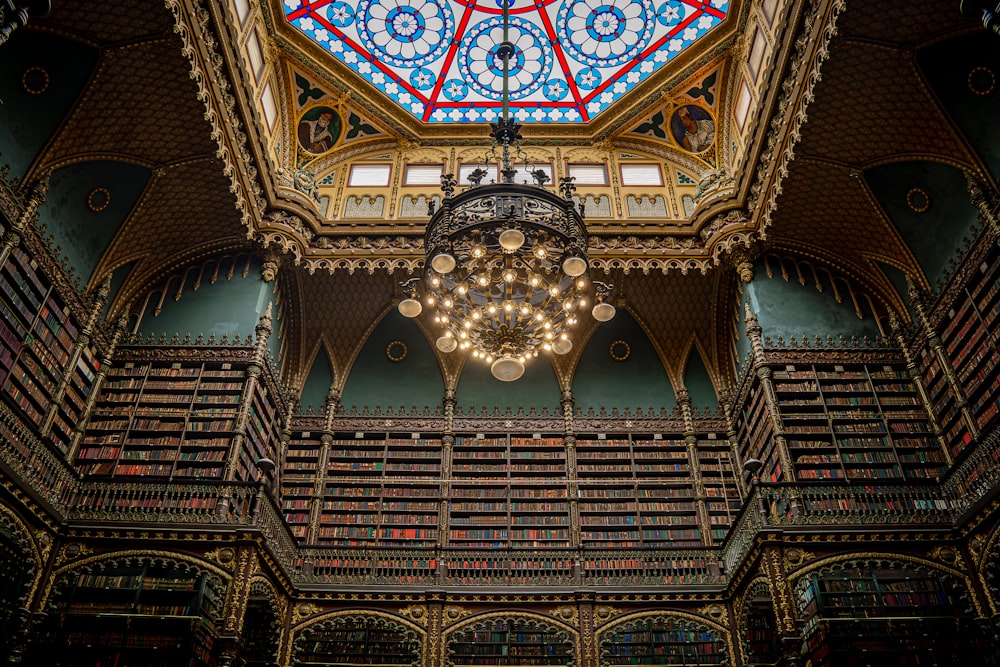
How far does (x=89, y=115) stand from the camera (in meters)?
8.66

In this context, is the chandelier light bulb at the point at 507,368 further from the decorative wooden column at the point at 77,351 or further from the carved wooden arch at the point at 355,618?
the decorative wooden column at the point at 77,351

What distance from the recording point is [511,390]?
12586 mm

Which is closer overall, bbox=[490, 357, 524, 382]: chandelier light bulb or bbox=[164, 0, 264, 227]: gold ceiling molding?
bbox=[490, 357, 524, 382]: chandelier light bulb

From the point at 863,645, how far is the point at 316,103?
1157 centimetres

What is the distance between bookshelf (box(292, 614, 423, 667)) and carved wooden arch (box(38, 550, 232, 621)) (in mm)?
1836

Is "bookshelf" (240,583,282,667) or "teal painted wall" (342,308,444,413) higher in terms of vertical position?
"teal painted wall" (342,308,444,413)

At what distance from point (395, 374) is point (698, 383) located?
516 centimetres

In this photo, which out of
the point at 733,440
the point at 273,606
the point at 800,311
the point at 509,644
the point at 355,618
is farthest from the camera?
the point at 733,440

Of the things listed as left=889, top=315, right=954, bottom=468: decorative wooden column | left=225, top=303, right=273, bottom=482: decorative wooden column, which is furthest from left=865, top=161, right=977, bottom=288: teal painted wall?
left=225, top=303, right=273, bottom=482: decorative wooden column

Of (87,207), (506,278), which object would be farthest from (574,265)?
(87,207)

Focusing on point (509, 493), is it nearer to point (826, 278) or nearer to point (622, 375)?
point (622, 375)

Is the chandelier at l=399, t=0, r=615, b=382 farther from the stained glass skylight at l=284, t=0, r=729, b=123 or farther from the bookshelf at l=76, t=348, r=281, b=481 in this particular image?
the stained glass skylight at l=284, t=0, r=729, b=123

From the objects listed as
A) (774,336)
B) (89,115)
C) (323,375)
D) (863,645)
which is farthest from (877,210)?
(89,115)

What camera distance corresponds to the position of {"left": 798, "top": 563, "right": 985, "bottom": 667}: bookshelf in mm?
7375
